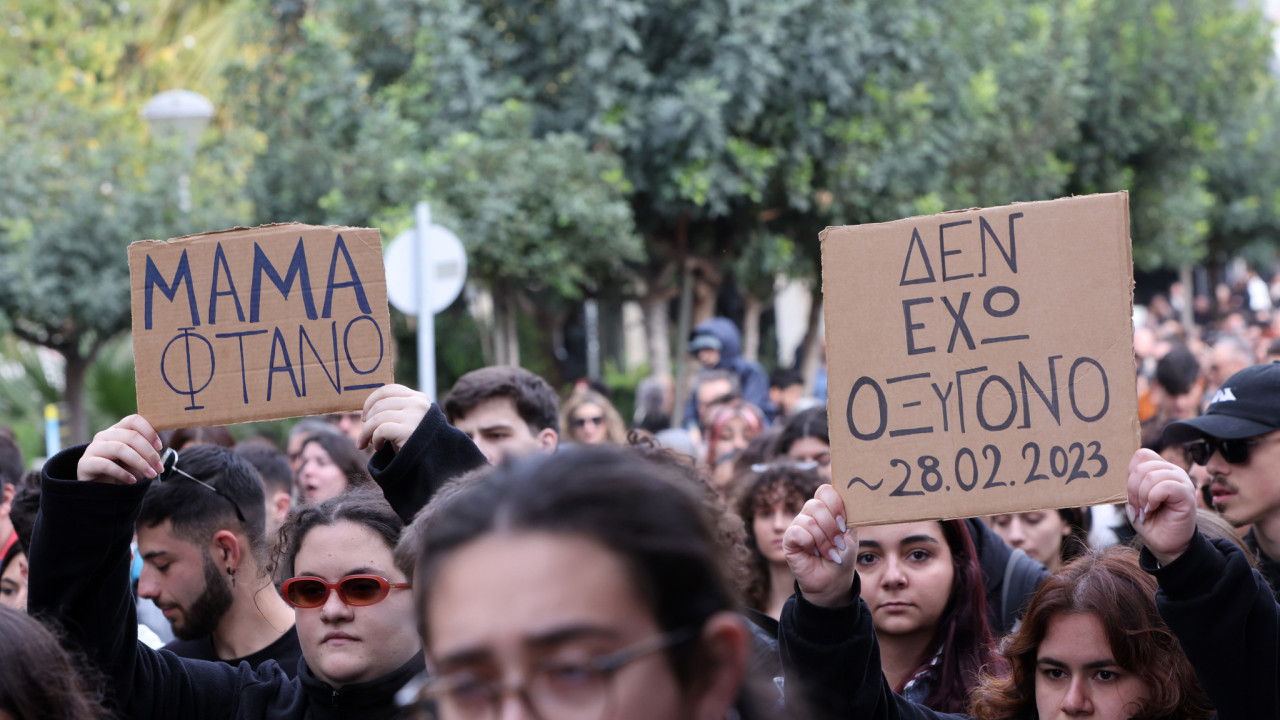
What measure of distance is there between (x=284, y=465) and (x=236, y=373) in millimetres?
2717

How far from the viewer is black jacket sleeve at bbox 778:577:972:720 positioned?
249 cm

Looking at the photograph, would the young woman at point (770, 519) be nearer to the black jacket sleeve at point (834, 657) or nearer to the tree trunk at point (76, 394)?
the black jacket sleeve at point (834, 657)

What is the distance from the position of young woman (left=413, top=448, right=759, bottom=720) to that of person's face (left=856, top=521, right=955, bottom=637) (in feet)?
6.88

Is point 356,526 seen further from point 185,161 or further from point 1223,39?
point 1223,39

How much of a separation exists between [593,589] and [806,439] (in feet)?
14.4

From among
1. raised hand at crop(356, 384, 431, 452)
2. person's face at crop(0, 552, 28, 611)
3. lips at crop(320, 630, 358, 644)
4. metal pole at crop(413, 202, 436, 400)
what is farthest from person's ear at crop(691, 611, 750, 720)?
metal pole at crop(413, 202, 436, 400)

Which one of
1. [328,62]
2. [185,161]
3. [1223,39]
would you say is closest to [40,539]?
[328,62]

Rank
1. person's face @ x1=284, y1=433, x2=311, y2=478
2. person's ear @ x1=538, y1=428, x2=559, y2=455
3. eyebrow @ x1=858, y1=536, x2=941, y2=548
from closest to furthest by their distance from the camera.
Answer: eyebrow @ x1=858, y1=536, x2=941, y2=548 < person's ear @ x1=538, y1=428, x2=559, y2=455 < person's face @ x1=284, y1=433, x2=311, y2=478

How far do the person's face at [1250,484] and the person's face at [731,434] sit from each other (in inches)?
158

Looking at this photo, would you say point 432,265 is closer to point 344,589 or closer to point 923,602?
point 923,602

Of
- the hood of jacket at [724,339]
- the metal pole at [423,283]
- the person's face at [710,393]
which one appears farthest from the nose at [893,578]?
the hood of jacket at [724,339]

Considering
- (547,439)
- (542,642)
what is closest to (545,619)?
(542,642)

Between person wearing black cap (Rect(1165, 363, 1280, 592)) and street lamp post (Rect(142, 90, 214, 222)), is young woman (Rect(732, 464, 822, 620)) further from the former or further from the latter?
street lamp post (Rect(142, 90, 214, 222))

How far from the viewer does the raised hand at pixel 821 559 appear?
2506 mm
